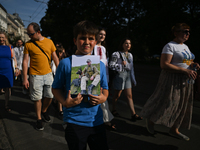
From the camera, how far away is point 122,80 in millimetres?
3734

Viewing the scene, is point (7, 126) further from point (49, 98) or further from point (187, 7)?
point (187, 7)

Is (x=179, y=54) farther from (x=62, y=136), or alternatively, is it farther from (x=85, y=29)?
(x=62, y=136)

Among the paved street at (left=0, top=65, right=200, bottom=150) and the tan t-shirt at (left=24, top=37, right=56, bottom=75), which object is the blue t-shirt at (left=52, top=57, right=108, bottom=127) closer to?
the paved street at (left=0, top=65, right=200, bottom=150)

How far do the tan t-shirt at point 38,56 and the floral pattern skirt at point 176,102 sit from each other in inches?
90.4

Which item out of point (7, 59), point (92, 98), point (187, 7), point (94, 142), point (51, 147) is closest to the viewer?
point (92, 98)

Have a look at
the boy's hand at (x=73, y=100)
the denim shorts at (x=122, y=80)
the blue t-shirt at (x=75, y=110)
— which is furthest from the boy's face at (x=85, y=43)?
the denim shorts at (x=122, y=80)

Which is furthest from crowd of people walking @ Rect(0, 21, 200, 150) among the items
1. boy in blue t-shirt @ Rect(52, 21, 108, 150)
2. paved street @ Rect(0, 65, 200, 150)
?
paved street @ Rect(0, 65, 200, 150)

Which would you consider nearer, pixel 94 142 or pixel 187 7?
pixel 94 142

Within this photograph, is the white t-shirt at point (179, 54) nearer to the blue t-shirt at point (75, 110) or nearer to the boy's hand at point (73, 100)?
the blue t-shirt at point (75, 110)

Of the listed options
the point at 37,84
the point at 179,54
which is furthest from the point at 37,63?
the point at 179,54

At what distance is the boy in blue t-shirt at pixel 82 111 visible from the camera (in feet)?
5.03

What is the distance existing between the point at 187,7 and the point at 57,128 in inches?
696

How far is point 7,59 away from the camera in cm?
420

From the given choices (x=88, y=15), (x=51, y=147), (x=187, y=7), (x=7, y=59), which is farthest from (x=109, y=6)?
(x=51, y=147)
